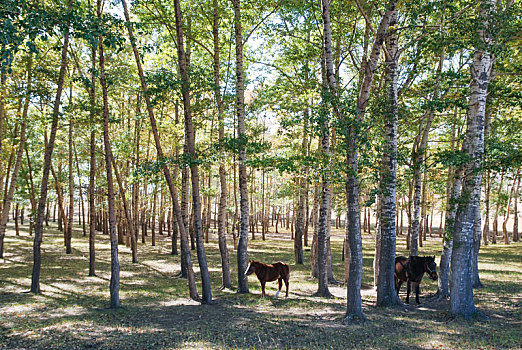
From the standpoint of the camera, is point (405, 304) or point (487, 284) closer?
point (405, 304)

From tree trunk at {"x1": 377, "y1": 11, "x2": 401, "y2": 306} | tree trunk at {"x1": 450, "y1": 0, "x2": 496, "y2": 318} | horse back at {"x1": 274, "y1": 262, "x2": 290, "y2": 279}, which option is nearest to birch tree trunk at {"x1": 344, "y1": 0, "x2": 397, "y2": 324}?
tree trunk at {"x1": 377, "y1": 11, "x2": 401, "y2": 306}

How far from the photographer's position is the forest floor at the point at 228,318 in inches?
330

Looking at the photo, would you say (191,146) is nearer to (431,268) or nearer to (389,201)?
(389,201)

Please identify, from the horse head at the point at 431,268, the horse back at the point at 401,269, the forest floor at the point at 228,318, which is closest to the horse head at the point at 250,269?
the forest floor at the point at 228,318

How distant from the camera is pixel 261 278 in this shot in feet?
46.4

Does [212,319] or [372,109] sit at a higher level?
[372,109]

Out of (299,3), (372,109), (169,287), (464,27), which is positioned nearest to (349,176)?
(372,109)

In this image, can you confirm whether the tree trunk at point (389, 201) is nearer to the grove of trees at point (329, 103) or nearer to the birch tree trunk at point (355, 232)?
the grove of trees at point (329, 103)

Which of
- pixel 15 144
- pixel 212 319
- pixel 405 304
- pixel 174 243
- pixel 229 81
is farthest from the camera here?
pixel 174 243

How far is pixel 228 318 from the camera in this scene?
1084 cm

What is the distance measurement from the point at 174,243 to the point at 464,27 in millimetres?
24781

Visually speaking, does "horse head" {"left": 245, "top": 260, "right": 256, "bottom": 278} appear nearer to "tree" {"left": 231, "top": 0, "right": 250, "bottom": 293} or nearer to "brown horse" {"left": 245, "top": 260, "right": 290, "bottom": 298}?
"brown horse" {"left": 245, "top": 260, "right": 290, "bottom": 298}

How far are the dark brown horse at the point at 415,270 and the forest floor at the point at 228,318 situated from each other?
31.6 inches

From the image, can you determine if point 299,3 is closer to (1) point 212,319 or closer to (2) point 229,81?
(2) point 229,81
